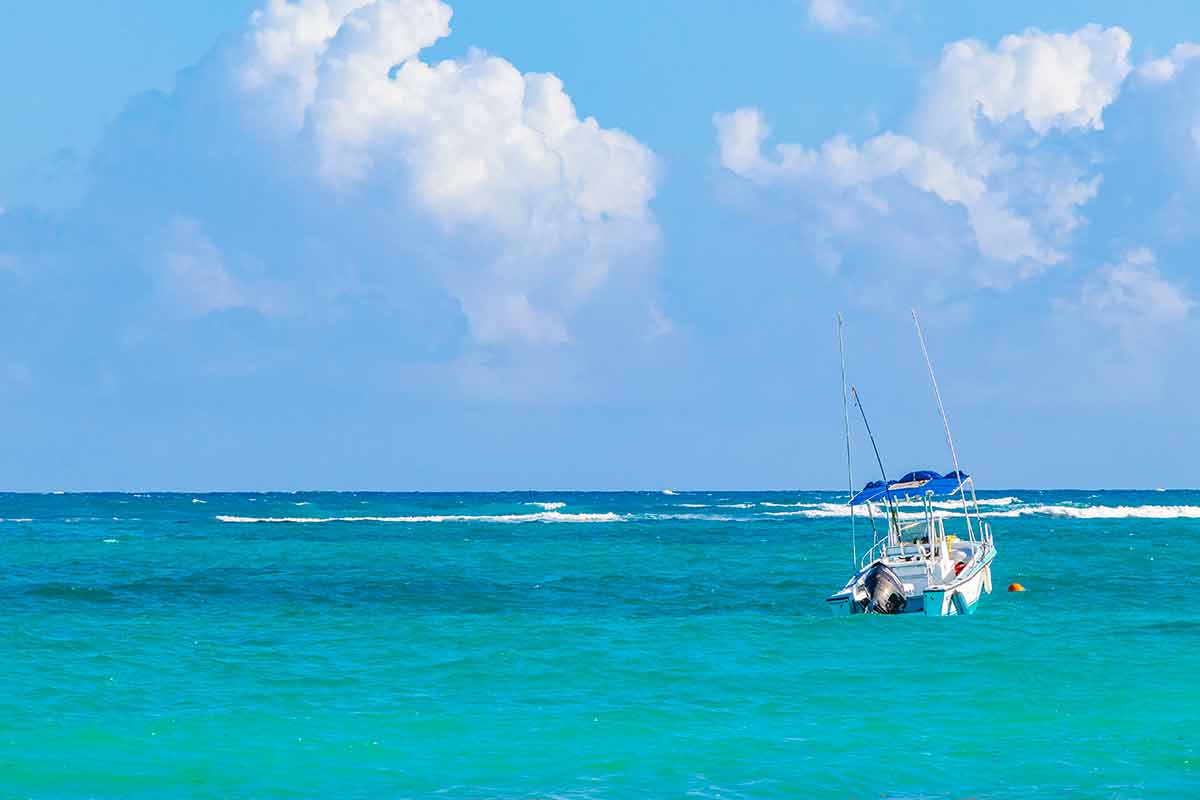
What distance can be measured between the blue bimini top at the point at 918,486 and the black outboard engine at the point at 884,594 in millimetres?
4312

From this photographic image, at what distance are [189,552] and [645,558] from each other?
22196mm

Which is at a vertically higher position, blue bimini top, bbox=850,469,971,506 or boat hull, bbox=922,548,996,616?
blue bimini top, bbox=850,469,971,506

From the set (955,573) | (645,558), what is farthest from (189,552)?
(955,573)

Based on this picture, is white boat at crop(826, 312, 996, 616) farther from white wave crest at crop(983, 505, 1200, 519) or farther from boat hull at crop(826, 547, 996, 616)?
white wave crest at crop(983, 505, 1200, 519)

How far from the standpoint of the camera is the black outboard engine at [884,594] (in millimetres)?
34844

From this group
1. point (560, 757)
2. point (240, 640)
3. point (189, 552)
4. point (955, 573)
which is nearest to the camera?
point (560, 757)

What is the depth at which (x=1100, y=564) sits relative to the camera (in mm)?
54375

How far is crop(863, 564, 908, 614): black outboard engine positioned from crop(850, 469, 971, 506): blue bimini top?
14.1 ft

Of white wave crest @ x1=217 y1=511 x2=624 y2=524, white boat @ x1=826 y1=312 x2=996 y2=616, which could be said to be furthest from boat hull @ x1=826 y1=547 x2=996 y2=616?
white wave crest @ x1=217 y1=511 x2=624 y2=524

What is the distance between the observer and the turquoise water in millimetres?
18859

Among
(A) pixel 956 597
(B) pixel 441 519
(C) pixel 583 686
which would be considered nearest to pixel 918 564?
(A) pixel 956 597

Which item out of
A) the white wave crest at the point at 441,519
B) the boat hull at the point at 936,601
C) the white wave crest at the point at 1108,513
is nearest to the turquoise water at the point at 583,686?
the boat hull at the point at 936,601

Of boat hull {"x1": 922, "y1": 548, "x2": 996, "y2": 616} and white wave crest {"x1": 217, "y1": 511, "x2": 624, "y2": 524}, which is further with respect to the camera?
white wave crest {"x1": 217, "y1": 511, "x2": 624, "y2": 524}

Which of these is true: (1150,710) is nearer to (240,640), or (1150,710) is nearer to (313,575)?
(240,640)
